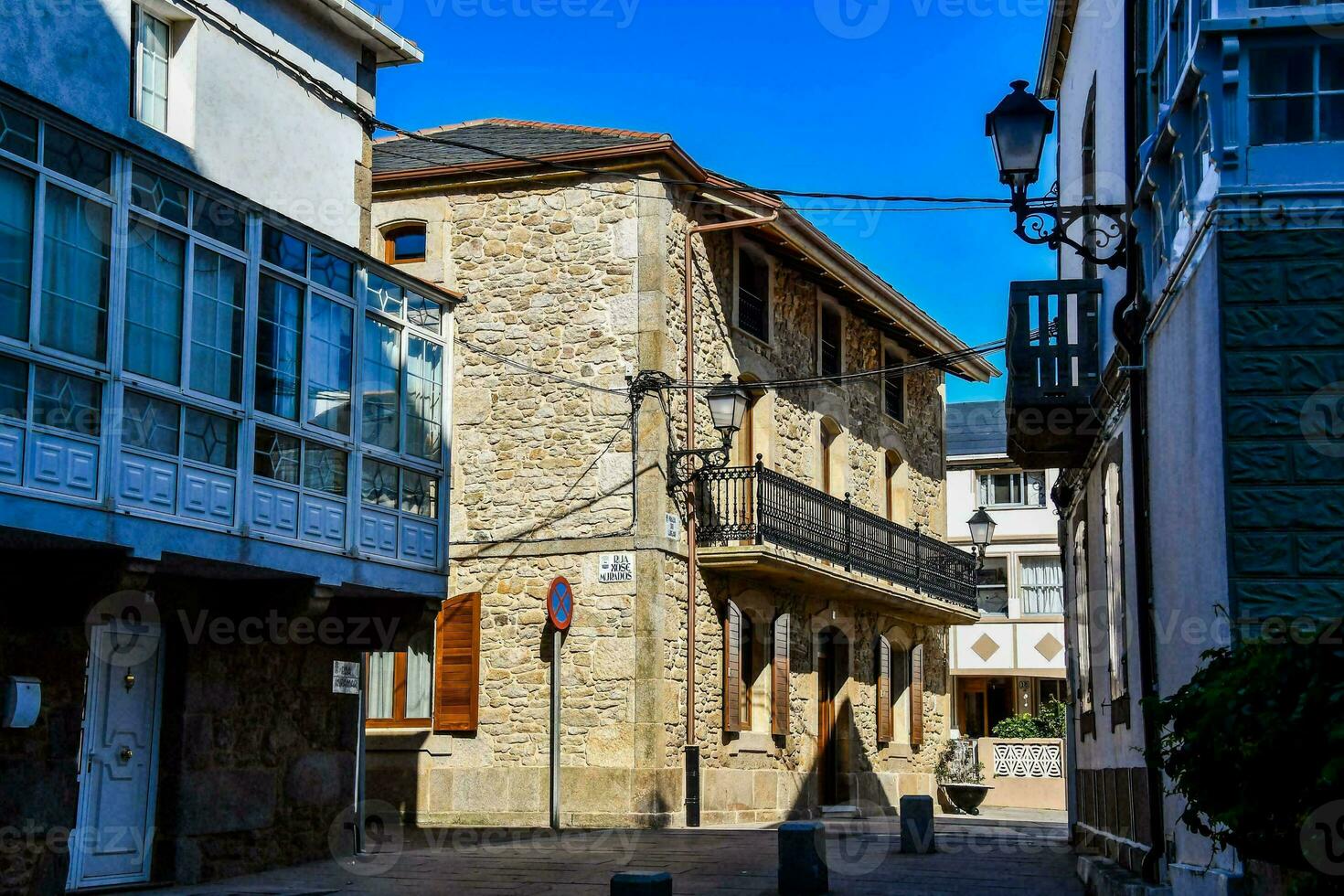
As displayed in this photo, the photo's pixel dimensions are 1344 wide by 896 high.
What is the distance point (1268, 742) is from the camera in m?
5.56

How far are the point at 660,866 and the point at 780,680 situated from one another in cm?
908

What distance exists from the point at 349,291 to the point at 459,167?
762 centimetres

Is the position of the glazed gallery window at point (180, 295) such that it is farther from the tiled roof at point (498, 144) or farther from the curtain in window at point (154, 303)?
the tiled roof at point (498, 144)

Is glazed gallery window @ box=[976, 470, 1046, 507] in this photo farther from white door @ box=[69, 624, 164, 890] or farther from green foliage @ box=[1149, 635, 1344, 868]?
green foliage @ box=[1149, 635, 1344, 868]

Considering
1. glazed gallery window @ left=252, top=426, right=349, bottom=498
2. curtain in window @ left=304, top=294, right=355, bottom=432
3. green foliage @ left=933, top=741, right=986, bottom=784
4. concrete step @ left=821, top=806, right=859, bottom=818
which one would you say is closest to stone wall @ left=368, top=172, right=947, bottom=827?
concrete step @ left=821, top=806, right=859, bottom=818

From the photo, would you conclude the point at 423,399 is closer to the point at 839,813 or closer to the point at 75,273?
the point at 75,273

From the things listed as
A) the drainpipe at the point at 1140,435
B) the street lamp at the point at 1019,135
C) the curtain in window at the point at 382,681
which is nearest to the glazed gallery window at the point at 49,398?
the street lamp at the point at 1019,135

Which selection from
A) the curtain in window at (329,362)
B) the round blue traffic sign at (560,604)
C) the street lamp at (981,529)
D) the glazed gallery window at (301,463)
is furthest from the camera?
the street lamp at (981,529)

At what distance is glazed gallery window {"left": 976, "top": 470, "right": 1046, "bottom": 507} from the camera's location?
40.2 meters

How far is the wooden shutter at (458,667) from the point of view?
19.4 metres

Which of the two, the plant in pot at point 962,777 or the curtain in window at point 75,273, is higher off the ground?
the curtain in window at point 75,273

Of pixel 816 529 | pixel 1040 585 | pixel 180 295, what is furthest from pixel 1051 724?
pixel 180 295

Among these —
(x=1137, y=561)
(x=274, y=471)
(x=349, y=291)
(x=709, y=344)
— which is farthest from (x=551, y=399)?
(x=1137, y=561)

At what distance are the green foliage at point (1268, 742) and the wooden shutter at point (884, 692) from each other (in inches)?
810
